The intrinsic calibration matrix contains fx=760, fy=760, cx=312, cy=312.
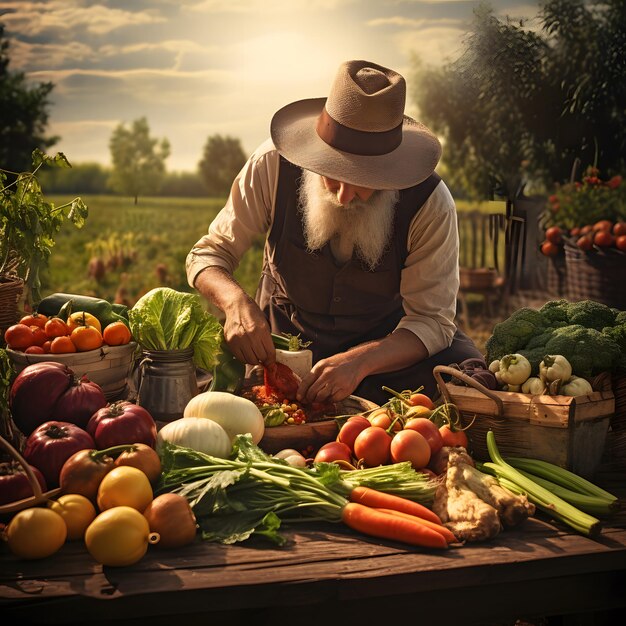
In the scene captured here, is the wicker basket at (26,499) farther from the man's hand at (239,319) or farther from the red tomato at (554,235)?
the red tomato at (554,235)

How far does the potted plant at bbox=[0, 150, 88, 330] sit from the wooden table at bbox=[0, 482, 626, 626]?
58.3 inches

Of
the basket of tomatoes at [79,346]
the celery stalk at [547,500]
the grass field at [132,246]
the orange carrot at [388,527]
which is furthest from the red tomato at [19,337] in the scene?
the grass field at [132,246]

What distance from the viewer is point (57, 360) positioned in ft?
10.3

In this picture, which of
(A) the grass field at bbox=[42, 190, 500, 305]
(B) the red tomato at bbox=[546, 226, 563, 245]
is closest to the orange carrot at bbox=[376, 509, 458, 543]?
(B) the red tomato at bbox=[546, 226, 563, 245]

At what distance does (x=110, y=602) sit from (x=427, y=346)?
87.8 inches

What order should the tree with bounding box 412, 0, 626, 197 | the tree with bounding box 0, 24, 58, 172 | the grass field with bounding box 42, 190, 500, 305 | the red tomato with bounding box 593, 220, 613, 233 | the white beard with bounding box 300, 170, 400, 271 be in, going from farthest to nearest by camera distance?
1. the grass field with bounding box 42, 190, 500, 305
2. the tree with bounding box 0, 24, 58, 172
3. the tree with bounding box 412, 0, 626, 197
4. the red tomato with bounding box 593, 220, 613, 233
5. the white beard with bounding box 300, 170, 400, 271

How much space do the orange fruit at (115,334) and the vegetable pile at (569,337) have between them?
1.59 meters

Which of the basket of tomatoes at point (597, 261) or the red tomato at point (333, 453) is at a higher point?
the basket of tomatoes at point (597, 261)

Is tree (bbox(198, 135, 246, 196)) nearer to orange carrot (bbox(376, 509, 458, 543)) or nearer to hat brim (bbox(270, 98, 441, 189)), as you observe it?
hat brim (bbox(270, 98, 441, 189))

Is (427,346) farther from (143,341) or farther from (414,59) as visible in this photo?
(414,59)

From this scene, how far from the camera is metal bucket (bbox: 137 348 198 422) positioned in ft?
10.4

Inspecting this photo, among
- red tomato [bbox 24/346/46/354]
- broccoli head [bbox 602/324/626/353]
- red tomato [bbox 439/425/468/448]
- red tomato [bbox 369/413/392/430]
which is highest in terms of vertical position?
broccoli head [bbox 602/324/626/353]

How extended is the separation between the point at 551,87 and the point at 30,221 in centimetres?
760

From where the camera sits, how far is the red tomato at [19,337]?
10.5 ft
